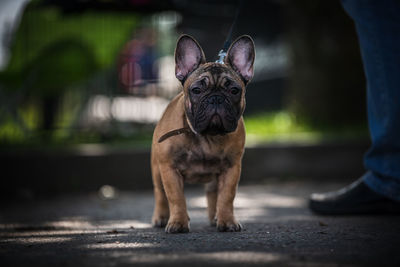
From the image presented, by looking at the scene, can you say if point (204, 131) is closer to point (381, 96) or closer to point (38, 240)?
point (38, 240)

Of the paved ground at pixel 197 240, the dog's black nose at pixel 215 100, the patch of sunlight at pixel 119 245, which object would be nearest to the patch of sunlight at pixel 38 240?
the paved ground at pixel 197 240

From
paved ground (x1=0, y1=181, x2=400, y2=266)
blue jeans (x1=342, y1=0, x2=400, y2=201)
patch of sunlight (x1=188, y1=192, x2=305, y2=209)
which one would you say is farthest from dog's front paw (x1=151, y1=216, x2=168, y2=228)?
blue jeans (x1=342, y1=0, x2=400, y2=201)

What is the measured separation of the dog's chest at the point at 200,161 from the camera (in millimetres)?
3318

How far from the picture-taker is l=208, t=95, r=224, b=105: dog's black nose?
10.3ft

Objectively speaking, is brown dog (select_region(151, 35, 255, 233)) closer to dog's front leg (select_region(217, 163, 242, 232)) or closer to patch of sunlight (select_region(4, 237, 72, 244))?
dog's front leg (select_region(217, 163, 242, 232))

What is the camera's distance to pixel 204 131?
3172mm

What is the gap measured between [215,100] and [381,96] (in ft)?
4.70

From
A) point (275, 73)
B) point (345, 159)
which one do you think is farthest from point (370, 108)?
point (275, 73)

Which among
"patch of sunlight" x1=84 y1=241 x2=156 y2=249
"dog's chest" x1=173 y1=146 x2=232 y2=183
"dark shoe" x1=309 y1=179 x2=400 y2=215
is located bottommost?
"patch of sunlight" x1=84 y1=241 x2=156 y2=249

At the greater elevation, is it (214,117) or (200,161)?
(214,117)

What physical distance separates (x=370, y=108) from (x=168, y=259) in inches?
93.5

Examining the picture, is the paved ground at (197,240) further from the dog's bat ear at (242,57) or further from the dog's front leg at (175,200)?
the dog's bat ear at (242,57)

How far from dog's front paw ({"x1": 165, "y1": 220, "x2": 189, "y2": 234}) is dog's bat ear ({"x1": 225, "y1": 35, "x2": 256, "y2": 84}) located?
103 cm

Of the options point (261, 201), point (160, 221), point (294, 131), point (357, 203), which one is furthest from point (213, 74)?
point (294, 131)
